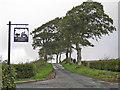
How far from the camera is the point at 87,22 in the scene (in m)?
36.0

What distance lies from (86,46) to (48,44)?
14941mm

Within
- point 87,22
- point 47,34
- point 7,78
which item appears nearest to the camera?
point 7,78

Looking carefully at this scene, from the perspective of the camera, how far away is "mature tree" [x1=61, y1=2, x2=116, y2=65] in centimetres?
3575

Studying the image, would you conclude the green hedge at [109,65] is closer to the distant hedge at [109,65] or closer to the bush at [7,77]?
the distant hedge at [109,65]

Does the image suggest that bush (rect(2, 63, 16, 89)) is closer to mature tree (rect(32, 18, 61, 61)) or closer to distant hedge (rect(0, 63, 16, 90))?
distant hedge (rect(0, 63, 16, 90))

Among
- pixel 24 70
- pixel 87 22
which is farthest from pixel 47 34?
pixel 24 70

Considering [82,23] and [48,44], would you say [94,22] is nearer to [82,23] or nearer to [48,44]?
[82,23]

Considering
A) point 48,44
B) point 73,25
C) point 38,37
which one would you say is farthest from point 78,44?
point 38,37

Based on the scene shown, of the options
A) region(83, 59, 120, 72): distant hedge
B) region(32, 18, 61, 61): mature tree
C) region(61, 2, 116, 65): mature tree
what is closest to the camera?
region(83, 59, 120, 72): distant hedge

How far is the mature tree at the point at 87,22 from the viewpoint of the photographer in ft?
117

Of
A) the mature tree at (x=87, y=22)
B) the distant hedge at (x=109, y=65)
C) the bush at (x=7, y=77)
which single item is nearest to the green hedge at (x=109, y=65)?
the distant hedge at (x=109, y=65)

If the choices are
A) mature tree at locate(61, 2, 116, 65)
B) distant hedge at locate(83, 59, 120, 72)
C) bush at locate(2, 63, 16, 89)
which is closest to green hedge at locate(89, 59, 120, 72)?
distant hedge at locate(83, 59, 120, 72)

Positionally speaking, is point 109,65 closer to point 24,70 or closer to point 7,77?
point 24,70

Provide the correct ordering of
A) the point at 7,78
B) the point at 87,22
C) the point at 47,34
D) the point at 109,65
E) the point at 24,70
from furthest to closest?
the point at 47,34
the point at 87,22
the point at 109,65
the point at 24,70
the point at 7,78
